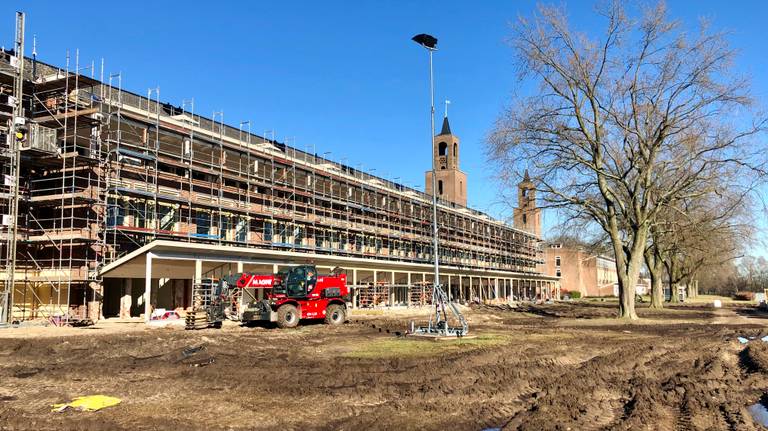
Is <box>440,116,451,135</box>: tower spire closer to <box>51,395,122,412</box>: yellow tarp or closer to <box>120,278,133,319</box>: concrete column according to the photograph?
<box>120,278,133,319</box>: concrete column

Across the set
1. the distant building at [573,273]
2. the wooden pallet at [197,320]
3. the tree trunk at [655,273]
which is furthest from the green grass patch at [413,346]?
the distant building at [573,273]

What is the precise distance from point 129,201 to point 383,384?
23.1m

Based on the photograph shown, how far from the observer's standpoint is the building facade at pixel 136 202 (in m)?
27.7

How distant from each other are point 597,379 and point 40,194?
92.6 feet

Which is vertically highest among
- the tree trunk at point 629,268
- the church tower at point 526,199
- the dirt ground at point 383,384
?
the church tower at point 526,199

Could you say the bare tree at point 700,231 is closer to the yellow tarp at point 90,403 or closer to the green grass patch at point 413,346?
the green grass patch at point 413,346

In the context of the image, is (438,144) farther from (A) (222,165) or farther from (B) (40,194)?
(B) (40,194)

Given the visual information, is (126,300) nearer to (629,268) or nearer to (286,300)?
(286,300)

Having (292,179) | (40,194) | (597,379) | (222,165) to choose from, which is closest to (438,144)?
(292,179)

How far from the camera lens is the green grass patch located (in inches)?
632

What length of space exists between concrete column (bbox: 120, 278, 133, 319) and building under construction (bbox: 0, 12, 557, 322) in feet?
0.34

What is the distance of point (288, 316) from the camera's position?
24703 millimetres

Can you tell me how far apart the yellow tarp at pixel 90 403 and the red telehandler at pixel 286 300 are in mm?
14292

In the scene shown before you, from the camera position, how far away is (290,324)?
24594mm
